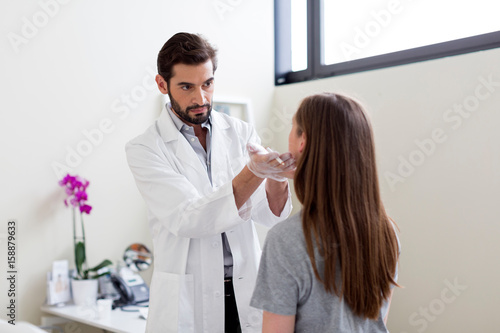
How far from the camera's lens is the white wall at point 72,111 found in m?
2.49

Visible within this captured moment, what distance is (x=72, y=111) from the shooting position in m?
2.66

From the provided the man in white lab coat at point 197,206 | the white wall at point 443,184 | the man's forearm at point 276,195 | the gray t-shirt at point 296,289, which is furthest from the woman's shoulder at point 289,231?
the white wall at point 443,184

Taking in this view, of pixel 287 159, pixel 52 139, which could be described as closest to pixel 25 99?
pixel 52 139

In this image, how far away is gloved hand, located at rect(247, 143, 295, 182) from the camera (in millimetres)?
1374

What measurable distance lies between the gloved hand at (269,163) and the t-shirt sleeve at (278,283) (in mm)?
285

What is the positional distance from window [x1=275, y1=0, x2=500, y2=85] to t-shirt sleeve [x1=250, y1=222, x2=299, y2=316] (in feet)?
5.97

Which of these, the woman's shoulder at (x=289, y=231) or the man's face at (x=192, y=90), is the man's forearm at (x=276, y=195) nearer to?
the man's face at (x=192, y=90)

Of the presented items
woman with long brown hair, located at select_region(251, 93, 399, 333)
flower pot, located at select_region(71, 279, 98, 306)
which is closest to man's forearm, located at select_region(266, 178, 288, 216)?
woman with long brown hair, located at select_region(251, 93, 399, 333)

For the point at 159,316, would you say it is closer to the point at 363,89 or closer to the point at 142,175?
the point at 142,175

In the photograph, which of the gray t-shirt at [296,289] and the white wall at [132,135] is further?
the white wall at [132,135]

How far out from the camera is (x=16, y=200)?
8.14 ft

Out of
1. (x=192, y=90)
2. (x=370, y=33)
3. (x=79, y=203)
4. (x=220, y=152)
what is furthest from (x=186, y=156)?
(x=370, y=33)

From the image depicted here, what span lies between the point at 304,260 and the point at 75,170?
6.06ft

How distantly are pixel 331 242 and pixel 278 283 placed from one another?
143mm
